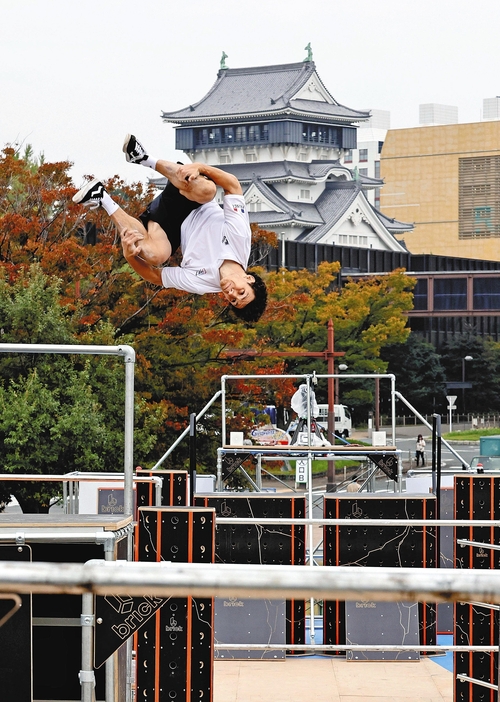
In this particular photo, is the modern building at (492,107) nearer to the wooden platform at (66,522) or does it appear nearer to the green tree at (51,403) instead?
the green tree at (51,403)

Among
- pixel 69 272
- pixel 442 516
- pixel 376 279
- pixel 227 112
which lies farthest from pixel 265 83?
pixel 442 516

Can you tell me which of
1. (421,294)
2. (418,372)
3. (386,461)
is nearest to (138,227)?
(386,461)

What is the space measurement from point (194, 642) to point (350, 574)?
5.01 metres

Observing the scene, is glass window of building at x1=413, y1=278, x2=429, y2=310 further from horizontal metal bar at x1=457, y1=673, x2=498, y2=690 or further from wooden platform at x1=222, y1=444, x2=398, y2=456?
horizontal metal bar at x1=457, y1=673, x2=498, y2=690

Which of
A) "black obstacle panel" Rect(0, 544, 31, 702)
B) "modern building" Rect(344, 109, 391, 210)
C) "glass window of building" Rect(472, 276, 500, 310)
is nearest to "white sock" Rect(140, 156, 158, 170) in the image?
"black obstacle panel" Rect(0, 544, 31, 702)

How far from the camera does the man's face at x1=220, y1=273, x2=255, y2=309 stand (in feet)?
18.5

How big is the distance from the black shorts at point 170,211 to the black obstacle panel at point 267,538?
14.9ft

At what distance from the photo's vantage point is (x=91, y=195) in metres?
5.46

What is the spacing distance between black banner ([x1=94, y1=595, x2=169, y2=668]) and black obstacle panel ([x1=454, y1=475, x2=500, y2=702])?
146 inches

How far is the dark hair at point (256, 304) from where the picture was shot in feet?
18.8

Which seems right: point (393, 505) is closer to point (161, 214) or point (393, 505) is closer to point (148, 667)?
point (148, 667)

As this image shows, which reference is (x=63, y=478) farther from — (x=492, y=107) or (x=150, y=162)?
(x=492, y=107)

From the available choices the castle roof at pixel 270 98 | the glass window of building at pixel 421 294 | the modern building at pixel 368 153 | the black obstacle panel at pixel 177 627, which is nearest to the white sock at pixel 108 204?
the black obstacle panel at pixel 177 627

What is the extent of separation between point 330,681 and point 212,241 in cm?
505
